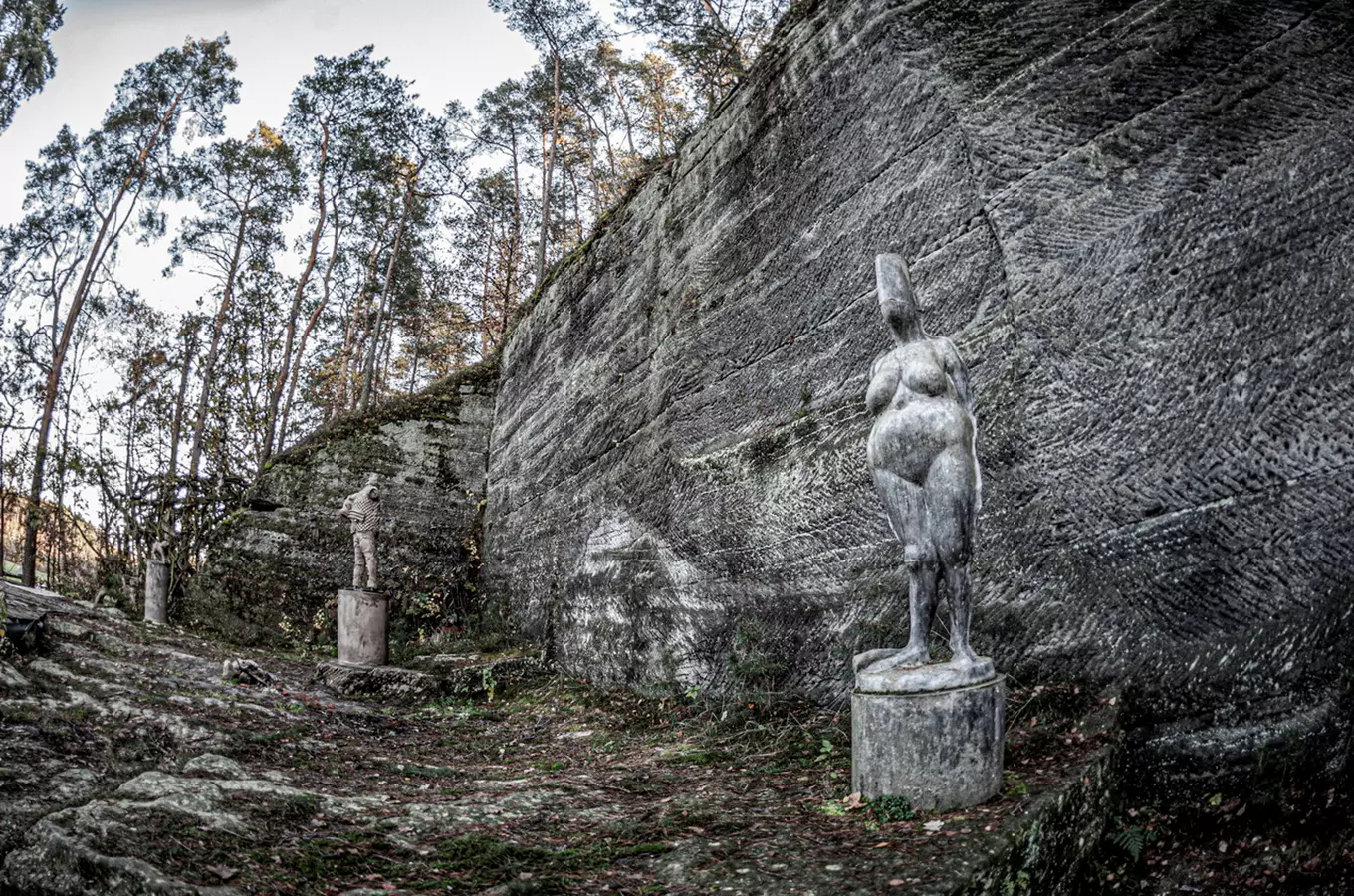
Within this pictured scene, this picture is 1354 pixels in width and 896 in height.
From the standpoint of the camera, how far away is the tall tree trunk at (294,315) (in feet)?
53.3

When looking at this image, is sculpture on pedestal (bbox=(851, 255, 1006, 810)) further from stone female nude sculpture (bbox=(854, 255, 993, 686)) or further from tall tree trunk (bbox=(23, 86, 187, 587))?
tall tree trunk (bbox=(23, 86, 187, 587))

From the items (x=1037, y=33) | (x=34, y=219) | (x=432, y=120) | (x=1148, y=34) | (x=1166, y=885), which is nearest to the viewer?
(x=1166, y=885)

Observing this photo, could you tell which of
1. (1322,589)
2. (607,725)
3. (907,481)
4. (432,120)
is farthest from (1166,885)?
(432,120)

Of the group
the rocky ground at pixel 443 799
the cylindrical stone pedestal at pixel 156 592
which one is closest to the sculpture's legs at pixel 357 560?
the rocky ground at pixel 443 799

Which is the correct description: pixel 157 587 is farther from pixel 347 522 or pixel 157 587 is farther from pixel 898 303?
pixel 898 303

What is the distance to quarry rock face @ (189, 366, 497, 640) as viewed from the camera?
39.7ft

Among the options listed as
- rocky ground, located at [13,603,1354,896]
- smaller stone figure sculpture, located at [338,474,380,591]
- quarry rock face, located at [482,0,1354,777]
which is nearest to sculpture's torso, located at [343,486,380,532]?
smaller stone figure sculpture, located at [338,474,380,591]

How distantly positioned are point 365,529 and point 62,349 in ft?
35.2

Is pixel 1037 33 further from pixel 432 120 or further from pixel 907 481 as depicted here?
pixel 432 120

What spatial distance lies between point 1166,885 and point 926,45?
4.89m

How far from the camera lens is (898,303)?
403cm

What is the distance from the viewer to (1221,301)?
4199 millimetres

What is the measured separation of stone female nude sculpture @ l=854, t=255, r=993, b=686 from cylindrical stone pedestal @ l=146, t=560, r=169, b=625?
36.6 feet

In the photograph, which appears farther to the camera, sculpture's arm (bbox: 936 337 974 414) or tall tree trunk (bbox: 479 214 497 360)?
tall tree trunk (bbox: 479 214 497 360)
